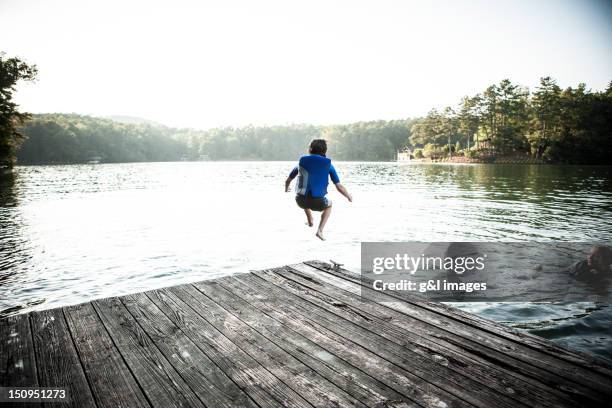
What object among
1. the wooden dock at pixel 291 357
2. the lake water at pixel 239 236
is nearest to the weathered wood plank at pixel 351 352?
the wooden dock at pixel 291 357

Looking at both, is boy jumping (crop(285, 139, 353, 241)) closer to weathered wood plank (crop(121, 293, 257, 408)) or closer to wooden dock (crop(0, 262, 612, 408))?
wooden dock (crop(0, 262, 612, 408))

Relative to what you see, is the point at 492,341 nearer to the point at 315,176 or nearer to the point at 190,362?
the point at 190,362

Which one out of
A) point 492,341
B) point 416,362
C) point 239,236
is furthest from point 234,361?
point 239,236

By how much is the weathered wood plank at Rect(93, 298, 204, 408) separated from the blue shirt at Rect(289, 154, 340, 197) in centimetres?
338

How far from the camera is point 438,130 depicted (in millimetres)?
96500

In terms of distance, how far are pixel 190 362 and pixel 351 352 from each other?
52.9 inches

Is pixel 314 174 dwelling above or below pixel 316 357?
above

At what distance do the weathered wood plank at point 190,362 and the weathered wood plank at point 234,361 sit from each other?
5cm

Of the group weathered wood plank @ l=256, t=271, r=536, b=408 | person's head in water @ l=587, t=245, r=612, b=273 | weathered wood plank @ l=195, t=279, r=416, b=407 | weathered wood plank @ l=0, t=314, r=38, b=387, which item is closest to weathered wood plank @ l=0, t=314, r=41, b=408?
weathered wood plank @ l=0, t=314, r=38, b=387

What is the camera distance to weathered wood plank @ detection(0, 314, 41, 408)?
2.70 m

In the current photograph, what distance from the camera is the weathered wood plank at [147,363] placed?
2465 millimetres

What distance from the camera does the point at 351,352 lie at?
3.00 metres

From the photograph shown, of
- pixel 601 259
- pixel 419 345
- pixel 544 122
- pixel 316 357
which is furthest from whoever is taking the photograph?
pixel 544 122

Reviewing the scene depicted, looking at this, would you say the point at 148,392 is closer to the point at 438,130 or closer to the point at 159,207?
the point at 159,207
